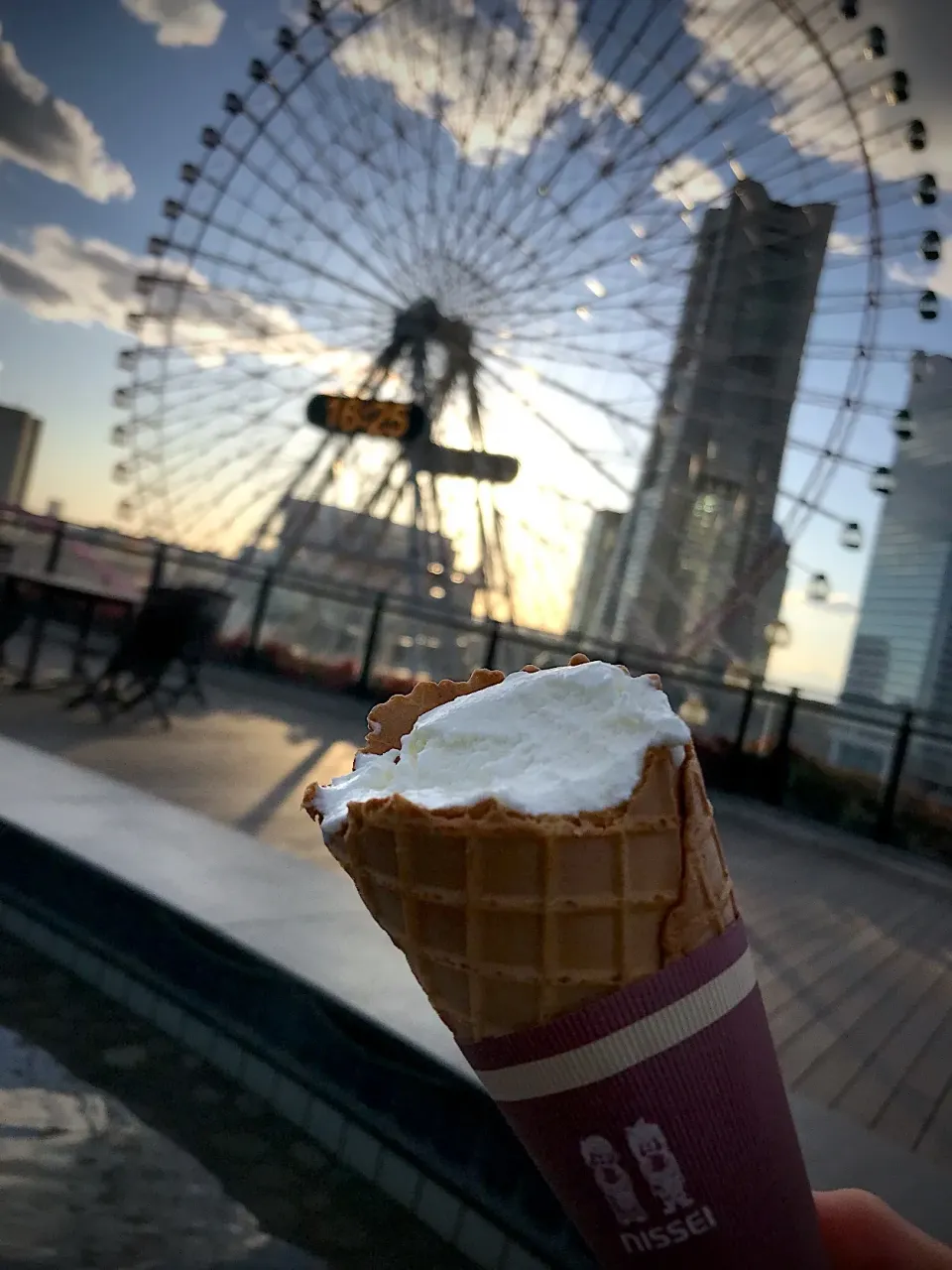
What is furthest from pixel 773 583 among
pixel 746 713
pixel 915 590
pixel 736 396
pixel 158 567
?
pixel 915 590

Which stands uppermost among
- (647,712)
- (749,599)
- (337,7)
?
(337,7)

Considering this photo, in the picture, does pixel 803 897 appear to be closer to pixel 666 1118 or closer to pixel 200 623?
pixel 200 623

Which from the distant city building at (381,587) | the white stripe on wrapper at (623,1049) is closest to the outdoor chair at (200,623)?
the distant city building at (381,587)

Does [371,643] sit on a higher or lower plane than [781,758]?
higher

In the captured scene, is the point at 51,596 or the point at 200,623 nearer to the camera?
the point at 51,596

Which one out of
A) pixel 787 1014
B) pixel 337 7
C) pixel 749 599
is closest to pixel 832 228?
pixel 749 599

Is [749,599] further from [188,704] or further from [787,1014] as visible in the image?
[787,1014]
